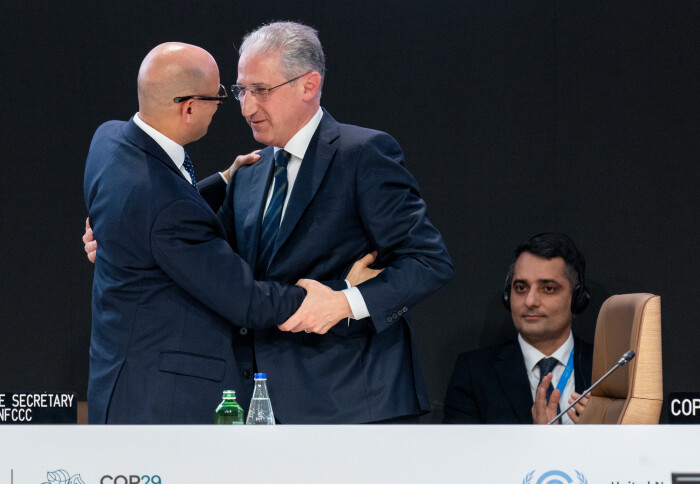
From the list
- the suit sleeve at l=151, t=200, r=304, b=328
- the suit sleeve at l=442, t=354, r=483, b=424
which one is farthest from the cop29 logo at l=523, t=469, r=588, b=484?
the suit sleeve at l=442, t=354, r=483, b=424

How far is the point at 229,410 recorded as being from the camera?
7.80 ft

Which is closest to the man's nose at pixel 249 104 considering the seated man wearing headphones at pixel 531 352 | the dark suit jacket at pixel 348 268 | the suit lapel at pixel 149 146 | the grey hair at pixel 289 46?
the grey hair at pixel 289 46

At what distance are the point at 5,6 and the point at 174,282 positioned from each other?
2.26 metres

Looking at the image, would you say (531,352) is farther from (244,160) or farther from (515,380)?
(244,160)

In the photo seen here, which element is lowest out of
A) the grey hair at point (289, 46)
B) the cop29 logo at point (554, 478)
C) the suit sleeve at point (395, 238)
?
the cop29 logo at point (554, 478)

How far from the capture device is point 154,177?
8.13 ft

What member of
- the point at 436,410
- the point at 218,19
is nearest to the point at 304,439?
the point at 436,410

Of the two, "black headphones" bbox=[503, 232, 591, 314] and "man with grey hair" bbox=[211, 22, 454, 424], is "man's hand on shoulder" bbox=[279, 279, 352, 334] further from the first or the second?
"black headphones" bbox=[503, 232, 591, 314]

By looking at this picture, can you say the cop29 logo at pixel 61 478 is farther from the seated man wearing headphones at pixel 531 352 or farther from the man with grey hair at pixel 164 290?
the seated man wearing headphones at pixel 531 352

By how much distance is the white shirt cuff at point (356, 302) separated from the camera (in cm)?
255

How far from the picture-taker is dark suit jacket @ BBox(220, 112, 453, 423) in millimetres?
2598

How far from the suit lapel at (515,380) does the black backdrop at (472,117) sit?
447 mm

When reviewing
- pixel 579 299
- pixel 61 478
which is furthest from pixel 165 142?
pixel 579 299

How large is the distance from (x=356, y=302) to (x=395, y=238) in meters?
0.22
